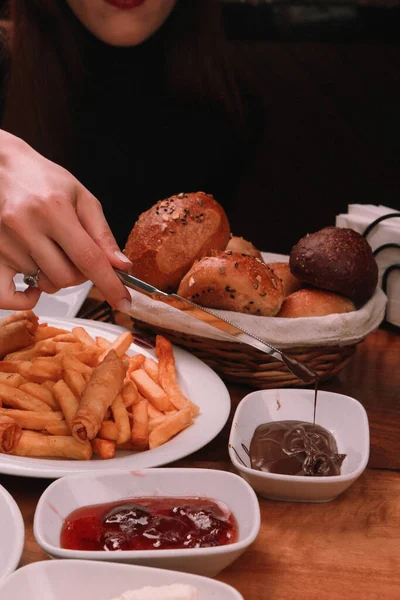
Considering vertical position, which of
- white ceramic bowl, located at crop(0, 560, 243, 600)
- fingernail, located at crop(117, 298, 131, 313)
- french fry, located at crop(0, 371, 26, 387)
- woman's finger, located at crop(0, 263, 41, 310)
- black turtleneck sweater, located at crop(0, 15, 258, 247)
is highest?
woman's finger, located at crop(0, 263, 41, 310)

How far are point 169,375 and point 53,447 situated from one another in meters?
0.37

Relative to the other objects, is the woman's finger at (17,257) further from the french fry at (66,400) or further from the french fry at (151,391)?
the french fry at (151,391)

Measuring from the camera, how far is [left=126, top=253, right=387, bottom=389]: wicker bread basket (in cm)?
157

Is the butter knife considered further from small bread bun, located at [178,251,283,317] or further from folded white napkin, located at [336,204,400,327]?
folded white napkin, located at [336,204,400,327]

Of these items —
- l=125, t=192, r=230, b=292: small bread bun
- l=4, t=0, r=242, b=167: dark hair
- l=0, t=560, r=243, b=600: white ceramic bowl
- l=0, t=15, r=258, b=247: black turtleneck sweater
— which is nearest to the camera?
l=0, t=560, r=243, b=600: white ceramic bowl

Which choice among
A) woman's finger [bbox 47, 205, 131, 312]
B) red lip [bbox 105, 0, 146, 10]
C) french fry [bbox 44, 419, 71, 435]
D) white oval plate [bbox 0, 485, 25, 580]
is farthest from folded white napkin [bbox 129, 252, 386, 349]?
red lip [bbox 105, 0, 146, 10]

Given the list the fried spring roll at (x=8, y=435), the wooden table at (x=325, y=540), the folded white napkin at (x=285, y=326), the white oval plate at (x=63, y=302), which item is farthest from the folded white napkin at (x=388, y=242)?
the fried spring roll at (x=8, y=435)

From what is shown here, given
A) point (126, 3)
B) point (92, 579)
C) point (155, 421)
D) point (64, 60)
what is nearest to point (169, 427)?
point (155, 421)

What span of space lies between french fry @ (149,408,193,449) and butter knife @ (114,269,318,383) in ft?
0.64

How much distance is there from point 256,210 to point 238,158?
1.11m

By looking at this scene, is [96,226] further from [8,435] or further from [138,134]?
[138,134]

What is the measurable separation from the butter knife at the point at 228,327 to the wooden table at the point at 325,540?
21 cm

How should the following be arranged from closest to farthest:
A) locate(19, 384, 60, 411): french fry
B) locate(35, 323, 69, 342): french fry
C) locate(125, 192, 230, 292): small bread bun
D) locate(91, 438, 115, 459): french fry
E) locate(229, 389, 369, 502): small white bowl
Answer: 1. locate(229, 389, 369, 502): small white bowl
2. locate(91, 438, 115, 459): french fry
3. locate(19, 384, 60, 411): french fry
4. locate(35, 323, 69, 342): french fry
5. locate(125, 192, 230, 292): small bread bun

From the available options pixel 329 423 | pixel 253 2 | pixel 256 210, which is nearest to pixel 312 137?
pixel 256 210
